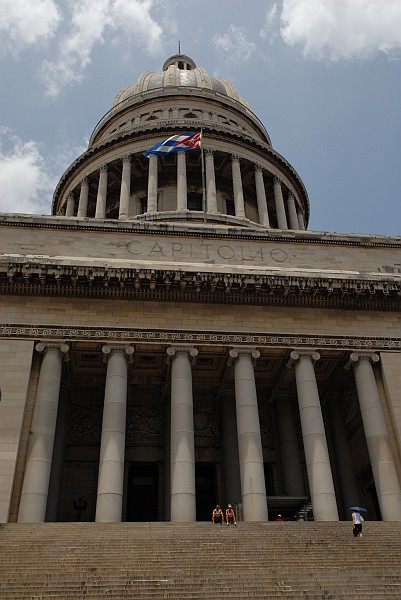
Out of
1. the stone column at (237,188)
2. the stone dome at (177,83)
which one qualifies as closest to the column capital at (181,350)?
the stone column at (237,188)

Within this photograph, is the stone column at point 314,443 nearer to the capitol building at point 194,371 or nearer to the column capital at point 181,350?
the capitol building at point 194,371

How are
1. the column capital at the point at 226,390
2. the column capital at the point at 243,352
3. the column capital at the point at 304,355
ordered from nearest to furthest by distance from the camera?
the column capital at the point at 243,352 → the column capital at the point at 304,355 → the column capital at the point at 226,390

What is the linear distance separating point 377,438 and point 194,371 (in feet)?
26.6

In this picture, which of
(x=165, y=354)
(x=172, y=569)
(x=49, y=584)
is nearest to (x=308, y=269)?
(x=165, y=354)

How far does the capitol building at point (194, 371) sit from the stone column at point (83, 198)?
1758cm

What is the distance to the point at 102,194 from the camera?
4294cm

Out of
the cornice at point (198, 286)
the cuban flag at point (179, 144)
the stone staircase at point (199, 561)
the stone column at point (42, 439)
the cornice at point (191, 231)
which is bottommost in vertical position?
the stone staircase at point (199, 561)

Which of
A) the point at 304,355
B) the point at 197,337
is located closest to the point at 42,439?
the point at 197,337

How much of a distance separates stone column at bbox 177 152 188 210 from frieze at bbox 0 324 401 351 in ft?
64.3

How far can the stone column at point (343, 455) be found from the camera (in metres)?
24.3

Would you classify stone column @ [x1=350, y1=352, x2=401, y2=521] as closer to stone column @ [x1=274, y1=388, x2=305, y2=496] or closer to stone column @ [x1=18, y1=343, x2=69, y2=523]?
stone column @ [x1=274, y1=388, x2=305, y2=496]

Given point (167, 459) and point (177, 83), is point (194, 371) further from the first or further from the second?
point (177, 83)

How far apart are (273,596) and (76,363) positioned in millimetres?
15026

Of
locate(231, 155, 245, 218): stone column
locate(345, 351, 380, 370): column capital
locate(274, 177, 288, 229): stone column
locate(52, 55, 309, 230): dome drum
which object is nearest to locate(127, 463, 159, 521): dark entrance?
locate(345, 351, 380, 370): column capital
